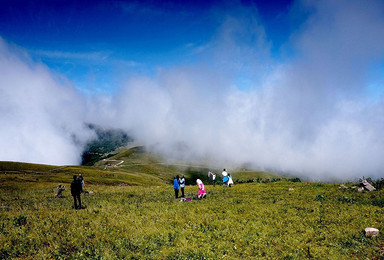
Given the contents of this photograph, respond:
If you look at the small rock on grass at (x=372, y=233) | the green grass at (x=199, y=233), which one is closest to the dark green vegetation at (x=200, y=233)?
the green grass at (x=199, y=233)

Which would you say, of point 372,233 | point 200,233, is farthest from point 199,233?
point 372,233

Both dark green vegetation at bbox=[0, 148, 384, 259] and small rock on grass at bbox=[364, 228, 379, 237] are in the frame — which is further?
small rock on grass at bbox=[364, 228, 379, 237]

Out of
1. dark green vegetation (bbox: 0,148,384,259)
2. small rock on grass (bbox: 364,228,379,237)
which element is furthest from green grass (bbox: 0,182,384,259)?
small rock on grass (bbox: 364,228,379,237)

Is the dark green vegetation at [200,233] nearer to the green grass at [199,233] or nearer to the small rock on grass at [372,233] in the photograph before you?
the green grass at [199,233]

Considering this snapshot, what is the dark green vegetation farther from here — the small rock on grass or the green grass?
the small rock on grass

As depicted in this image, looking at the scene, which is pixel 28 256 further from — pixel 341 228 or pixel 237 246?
pixel 341 228

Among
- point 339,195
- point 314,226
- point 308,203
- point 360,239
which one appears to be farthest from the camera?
point 339,195

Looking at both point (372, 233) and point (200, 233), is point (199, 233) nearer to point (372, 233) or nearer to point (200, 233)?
point (200, 233)

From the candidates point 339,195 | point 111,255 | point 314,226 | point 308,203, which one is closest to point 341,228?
point 314,226

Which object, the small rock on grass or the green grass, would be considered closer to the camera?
the green grass

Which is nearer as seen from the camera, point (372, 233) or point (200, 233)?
point (372, 233)

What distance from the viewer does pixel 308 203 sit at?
81.8ft

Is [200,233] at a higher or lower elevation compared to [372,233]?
lower

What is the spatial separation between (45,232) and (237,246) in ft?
44.3
